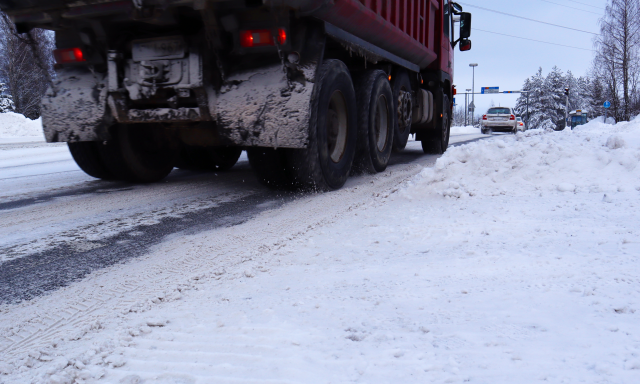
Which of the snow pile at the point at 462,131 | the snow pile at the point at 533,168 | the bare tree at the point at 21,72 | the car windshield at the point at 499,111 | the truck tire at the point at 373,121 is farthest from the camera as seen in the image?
the car windshield at the point at 499,111

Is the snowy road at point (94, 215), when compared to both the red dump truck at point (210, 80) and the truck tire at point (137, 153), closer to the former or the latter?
the truck tire at point (137, 153)

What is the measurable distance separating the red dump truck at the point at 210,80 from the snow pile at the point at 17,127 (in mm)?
13454

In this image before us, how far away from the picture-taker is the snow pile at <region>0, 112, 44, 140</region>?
16.5 metres

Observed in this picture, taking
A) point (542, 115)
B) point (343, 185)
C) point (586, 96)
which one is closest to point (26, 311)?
point (343, 185)

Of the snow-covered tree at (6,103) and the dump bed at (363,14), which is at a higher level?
the snow-covered tree at (6,103)

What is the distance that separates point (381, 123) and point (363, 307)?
16.5ft

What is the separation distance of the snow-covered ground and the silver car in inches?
1057

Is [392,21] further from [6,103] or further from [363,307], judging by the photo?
[6,103]

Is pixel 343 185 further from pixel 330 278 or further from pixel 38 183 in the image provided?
pixel 38 183

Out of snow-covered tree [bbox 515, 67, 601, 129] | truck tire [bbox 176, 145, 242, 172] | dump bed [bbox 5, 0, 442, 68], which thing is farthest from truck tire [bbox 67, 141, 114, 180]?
snow-covered tree [bbox 515, 67, 601, 129]

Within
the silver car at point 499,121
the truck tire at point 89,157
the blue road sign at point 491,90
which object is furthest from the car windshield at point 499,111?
the blue road sign at point 491,90

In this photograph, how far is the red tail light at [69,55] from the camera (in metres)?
4.64

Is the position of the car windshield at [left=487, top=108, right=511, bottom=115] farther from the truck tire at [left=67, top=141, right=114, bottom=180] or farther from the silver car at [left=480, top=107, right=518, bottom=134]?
the truck tire at [left=67, top=141, right=114, bottom=180]

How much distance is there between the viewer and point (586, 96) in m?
73.4
